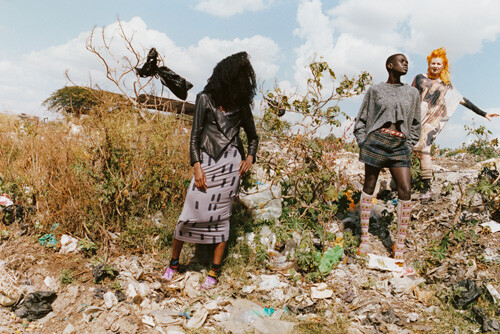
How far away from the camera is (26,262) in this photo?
318cm

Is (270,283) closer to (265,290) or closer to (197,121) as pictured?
(265,290)

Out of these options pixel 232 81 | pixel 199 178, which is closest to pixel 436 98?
pixel 232 81

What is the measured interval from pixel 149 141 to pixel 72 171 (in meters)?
0.85

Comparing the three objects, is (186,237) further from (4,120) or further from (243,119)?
(4,120)

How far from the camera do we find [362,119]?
3.47 metres

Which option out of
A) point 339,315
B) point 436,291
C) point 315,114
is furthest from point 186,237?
point 436,291

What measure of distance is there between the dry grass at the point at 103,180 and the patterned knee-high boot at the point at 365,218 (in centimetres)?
191

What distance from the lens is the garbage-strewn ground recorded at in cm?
264

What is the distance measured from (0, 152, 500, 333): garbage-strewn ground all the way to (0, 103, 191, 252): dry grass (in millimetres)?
274

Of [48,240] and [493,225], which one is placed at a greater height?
[493,225]

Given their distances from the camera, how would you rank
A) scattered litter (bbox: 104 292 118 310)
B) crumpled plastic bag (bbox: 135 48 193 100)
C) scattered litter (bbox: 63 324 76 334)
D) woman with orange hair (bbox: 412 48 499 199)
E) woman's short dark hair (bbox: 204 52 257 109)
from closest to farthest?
scattered litter (bbox: 63 324 76 334) → scattered litter (bbox: 104 292 118 310) → woman's short dark hair (bbox: 204 52 257 109) → woman with orange hair (bbox: 412 48 499 199) → crumpled plastic bag (bbox: 135 48 193 100)

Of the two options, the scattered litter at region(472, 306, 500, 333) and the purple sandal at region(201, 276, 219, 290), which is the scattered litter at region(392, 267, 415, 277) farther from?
the purple sandal at region(201, 276, 219, 290)

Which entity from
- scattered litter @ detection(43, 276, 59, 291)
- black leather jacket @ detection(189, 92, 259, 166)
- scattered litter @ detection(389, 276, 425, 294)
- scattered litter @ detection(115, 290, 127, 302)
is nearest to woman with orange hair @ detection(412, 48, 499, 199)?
scattered litter @ detection(389, 276, 425, 294)

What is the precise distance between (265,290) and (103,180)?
1.99 metres
